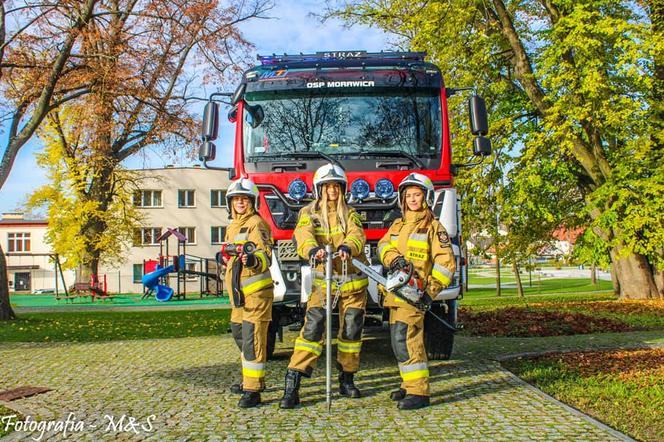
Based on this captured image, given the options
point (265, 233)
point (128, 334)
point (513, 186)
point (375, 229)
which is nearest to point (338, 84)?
point (375, 229)

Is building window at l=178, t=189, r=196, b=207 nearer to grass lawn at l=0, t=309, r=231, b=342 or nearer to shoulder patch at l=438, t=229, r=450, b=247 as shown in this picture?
grass lawn at l=0, t=309, r=231, b=342

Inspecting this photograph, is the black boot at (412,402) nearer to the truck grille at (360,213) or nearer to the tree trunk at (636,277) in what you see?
the truck grille at (360,213)

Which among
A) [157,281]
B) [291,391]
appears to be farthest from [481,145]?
[157,281]

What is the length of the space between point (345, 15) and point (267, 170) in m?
14.9

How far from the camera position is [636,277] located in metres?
18.3

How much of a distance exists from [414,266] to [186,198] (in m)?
47.3

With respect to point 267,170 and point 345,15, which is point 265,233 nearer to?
point 267,170

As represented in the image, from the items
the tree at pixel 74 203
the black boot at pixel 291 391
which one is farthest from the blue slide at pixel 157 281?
the black boot at pixel 291 391

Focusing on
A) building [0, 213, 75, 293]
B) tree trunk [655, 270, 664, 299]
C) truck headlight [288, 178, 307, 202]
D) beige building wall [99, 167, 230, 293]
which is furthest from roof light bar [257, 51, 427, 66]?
building [0, 213, 75, 293]

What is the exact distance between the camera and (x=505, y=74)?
19375 millimetres

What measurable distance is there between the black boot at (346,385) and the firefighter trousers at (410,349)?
55 cm

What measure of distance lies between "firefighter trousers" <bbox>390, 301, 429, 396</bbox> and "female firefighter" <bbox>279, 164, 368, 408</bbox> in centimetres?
38

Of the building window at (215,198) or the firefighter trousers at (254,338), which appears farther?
the building window at (215,198)

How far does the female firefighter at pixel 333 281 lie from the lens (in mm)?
5586
